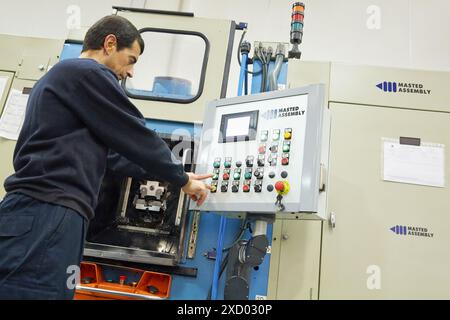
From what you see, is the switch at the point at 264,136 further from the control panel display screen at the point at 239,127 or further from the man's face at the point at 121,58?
the man's face at the point at 121,58

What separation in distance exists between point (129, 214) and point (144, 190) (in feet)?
0.43

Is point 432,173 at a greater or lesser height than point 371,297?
greater

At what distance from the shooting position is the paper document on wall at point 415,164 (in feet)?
5.03

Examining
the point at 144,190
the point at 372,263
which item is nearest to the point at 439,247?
the point at 372,263

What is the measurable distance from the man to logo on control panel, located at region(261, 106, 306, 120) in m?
0.36

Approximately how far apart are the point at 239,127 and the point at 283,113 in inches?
7.0

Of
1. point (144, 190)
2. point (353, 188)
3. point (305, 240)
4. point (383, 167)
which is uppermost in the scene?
point (383, 167)

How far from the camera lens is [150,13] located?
185cm

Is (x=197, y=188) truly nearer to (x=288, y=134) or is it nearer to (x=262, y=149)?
(x=262, y=149)

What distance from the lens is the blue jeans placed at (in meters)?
0.95

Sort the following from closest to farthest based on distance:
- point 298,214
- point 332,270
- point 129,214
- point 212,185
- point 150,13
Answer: point 298,214 → point 212,185 → point 332,270 → point 129,214 → point 150,13

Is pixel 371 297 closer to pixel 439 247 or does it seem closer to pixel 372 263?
pixel 372 263

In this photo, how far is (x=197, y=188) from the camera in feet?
4.27

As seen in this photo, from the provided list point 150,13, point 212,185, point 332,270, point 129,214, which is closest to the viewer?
point 212,185
